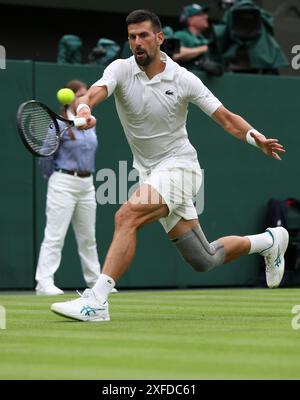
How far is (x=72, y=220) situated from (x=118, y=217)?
5621 millimetres

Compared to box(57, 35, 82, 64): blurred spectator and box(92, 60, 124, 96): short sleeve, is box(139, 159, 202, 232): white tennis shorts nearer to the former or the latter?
box(92, 60, 124, 96): short sleeve

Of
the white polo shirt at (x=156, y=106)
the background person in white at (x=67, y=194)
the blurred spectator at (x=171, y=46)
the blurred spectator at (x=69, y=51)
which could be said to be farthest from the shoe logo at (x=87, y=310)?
the blurred spectator at (x=69, y=51)

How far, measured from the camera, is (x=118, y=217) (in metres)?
7.82

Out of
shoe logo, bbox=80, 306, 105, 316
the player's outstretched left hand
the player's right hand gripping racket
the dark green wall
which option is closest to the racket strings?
the player's right hand gripping racket

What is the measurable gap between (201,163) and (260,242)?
5894 millimetres

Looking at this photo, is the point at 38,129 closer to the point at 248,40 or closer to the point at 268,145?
the point at 268,145

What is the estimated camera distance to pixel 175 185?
8164mm

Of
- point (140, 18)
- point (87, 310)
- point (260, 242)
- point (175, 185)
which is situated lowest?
point (87, 310)

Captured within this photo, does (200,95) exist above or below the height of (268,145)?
above

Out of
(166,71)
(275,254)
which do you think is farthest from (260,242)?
(166,71)

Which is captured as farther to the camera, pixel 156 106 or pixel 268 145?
pixel 156 106
